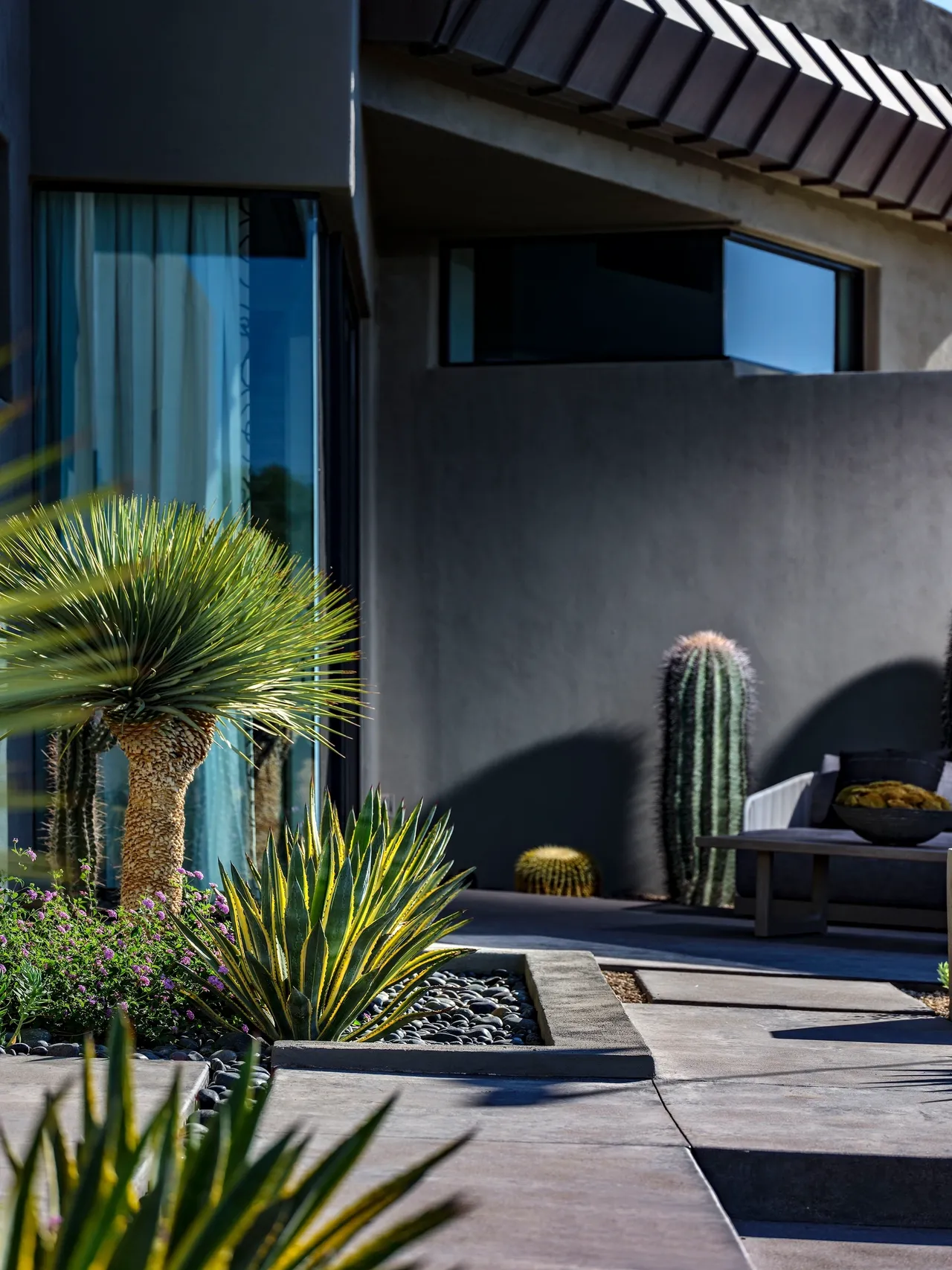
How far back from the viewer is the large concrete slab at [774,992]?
4.80 meters

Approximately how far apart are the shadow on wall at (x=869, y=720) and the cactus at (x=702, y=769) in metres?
0.71

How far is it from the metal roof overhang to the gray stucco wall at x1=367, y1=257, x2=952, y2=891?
1440 millimetres

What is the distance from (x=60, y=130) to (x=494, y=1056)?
4729 mm

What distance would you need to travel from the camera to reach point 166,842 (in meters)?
4.55

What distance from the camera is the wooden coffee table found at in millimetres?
6488

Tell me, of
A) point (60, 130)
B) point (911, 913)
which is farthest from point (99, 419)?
point (911, 913)

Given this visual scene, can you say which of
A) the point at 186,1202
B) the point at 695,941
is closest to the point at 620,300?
the point at 695,941

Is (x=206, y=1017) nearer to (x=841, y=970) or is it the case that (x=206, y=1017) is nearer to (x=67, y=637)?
(x=67, y=637)

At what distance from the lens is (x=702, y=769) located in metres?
9.23

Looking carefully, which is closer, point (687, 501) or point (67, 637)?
point (67, 637)

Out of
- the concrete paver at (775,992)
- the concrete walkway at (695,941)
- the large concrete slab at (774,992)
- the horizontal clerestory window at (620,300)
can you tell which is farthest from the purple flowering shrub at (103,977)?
the horizontal clerestory window at (620,300)

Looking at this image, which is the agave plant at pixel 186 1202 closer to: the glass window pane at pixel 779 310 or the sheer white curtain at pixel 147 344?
the sheer white curtain at pixel 147 344

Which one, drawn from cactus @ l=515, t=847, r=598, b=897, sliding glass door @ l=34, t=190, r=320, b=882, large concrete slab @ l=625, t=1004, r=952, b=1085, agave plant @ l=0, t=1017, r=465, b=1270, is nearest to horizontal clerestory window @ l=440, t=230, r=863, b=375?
cactus @ l=515, t=847, r=598, b=897

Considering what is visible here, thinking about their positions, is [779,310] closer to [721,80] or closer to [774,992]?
[721,80]
